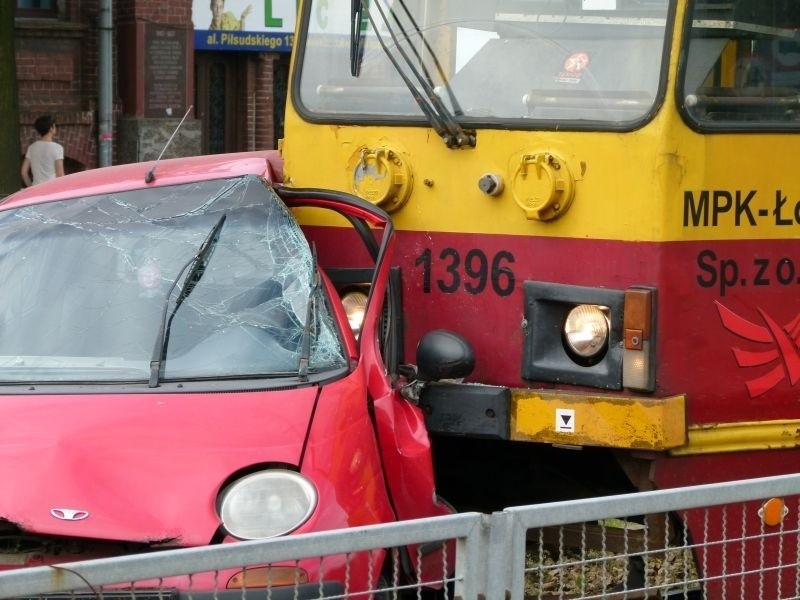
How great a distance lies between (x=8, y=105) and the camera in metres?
14.8

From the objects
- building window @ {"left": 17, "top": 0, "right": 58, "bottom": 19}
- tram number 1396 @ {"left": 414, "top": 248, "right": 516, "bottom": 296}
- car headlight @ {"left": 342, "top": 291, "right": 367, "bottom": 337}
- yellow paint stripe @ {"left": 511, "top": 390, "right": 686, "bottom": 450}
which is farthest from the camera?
building window @ {"left": 17, "top": 0, "right": 58, "bottom": 19}

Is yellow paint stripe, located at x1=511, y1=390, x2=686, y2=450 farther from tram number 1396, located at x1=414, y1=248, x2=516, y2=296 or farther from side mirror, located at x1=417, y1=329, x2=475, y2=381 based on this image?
tram number 1396, located at x1=414, y1=248, x2=516, y2=296

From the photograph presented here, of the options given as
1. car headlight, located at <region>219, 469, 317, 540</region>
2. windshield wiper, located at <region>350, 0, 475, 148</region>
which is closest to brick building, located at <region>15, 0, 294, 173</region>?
windshield wiper, located at <region>350, 0, 475, 148</region>

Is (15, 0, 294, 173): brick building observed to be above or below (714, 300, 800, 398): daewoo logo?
above

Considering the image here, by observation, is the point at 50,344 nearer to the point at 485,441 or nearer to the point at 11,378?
the point at 11,378

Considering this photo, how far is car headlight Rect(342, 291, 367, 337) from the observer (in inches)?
219

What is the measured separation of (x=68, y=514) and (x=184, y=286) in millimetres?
1112

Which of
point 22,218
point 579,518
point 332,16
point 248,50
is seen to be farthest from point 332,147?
point 248,50

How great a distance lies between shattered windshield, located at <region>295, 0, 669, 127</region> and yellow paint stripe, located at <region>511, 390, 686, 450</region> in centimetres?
97

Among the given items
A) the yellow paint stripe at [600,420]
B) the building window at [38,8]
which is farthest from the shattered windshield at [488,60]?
the building window at [38,8]

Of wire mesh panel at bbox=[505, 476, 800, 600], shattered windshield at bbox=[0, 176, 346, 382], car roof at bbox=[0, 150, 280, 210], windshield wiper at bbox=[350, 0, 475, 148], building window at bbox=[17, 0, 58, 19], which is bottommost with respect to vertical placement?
wire mesh panel at bbox=[505, 476, 800, 600]

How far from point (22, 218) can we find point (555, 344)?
2021mm

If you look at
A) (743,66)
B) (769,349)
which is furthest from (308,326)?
(743,66)

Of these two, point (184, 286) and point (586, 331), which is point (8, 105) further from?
point (586, 331)
